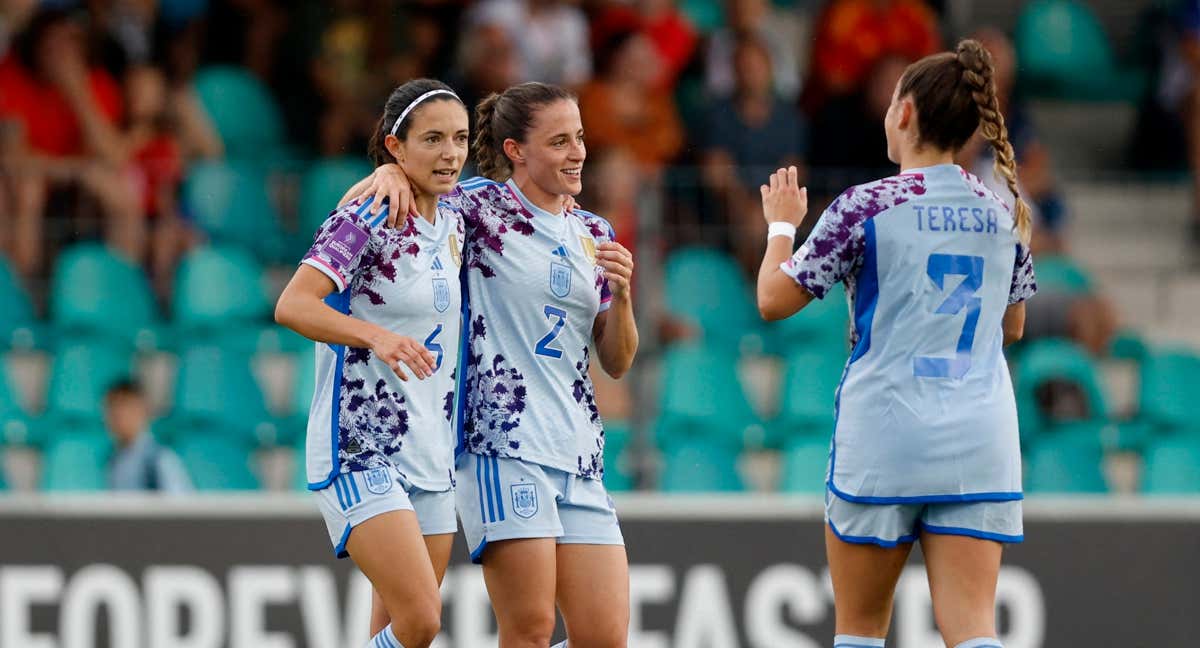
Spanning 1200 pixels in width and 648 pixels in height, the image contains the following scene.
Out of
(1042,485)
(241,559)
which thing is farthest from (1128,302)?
(241,559)

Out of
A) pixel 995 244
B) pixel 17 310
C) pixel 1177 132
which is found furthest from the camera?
pixel 1177 132

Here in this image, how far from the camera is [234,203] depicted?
34.2ft

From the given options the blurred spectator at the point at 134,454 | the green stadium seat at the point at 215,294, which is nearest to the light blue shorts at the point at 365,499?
the blurred spectator at the point at 134,454

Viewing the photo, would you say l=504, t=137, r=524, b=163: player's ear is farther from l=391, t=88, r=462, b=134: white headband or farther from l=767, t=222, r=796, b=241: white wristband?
l=767, t=222, r=796, b=241: white wristband

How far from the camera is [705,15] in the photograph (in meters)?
12.6

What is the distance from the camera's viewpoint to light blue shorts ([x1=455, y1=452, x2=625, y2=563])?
5.37m

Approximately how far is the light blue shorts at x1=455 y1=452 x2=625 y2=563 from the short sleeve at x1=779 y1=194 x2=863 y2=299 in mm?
1000

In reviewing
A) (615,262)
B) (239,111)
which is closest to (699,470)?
(239,111)

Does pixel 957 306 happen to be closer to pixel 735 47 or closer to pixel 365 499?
pixel 365 499

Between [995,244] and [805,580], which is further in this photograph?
[805,580]

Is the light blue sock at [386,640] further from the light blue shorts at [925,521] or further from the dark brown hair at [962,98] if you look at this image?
the dark brown hair at [962,98]

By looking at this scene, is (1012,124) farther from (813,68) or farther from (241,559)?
(241,559)

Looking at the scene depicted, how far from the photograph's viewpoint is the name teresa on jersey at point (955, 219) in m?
4.91

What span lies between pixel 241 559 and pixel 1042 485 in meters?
4.07
